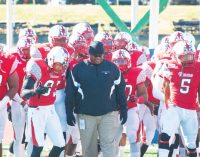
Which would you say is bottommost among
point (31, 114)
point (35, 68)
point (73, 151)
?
point (73, 151)

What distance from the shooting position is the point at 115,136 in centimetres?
938

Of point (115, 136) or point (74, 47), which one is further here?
point (74, 47)

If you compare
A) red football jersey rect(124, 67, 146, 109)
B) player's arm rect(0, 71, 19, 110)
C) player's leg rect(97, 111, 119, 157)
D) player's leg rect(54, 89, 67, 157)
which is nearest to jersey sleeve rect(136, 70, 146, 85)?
red football jersey rect(124, 67, 146, 109)

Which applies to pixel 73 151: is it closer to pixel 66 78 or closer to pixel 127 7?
pixel 66 78

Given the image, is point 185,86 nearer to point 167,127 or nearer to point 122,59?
point 167,127

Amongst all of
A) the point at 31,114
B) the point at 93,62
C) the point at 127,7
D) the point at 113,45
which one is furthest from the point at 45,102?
the point at 127,7

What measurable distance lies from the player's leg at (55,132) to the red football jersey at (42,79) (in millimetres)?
138

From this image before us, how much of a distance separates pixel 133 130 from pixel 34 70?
155 cm

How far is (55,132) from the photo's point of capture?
9359mm

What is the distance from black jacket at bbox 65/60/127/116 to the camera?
902 centimetres

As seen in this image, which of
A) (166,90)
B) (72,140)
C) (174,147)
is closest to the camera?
(166,90)

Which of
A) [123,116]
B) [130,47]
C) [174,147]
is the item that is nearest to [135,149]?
[174,147]

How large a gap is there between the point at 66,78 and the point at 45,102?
20.8 inches

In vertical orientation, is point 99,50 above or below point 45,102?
above
